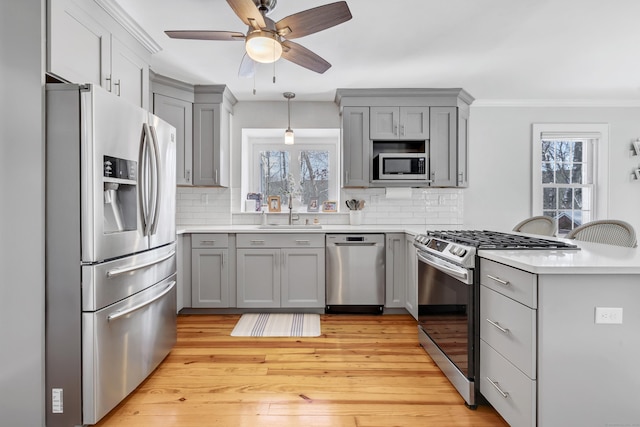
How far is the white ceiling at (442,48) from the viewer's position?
7.41 ft

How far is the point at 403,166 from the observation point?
384cm

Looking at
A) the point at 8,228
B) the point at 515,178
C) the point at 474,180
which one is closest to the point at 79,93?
the point at 8,228

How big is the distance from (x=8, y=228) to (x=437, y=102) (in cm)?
374

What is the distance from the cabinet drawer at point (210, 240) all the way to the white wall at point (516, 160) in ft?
9.34

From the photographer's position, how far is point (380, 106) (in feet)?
12.6

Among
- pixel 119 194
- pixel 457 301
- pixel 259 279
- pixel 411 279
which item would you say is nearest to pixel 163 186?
pixel 119 194

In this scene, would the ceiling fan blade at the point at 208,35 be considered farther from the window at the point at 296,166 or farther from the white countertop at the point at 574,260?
the window at the point at 296,166

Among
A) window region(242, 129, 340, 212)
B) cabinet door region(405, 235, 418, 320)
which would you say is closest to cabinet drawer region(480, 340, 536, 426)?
cabinet door region(405, 235, 418, 320)

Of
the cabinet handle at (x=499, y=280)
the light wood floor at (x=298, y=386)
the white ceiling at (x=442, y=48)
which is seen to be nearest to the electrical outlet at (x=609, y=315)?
the cabinet handle at (x=499, y=280)

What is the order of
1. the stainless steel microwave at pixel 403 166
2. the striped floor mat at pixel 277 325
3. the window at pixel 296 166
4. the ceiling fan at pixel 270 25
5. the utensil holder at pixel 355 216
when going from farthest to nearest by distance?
the window at pixel 296 166 < the utensil holder at pixel 355 216 < the stainless steel microwave at pixel 403 166 < the striped floor mat at pixel 277 325 < the ceiling fan at pixel 270 25

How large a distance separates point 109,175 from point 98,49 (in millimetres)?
950

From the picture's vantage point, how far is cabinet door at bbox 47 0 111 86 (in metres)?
1.75

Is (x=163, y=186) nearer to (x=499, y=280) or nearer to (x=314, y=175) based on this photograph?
(x=499, y=280)

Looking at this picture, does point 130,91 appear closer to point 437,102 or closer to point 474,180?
point 437,102
